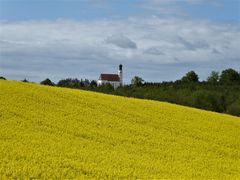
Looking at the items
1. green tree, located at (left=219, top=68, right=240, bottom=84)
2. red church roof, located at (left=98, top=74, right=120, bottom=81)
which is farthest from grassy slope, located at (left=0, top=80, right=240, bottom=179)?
red church roof, located at (left=98, top=74, right=120, bottom=81)

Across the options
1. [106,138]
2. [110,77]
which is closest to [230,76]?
[110,77]

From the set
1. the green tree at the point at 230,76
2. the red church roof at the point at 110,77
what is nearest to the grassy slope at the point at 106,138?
the green tree at the point at 230,76

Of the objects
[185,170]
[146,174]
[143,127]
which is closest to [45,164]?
[146,174]

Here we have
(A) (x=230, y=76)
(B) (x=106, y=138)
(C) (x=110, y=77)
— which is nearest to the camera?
(B) (x=106, y=138)

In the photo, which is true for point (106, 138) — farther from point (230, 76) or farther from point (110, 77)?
point (110, 77)

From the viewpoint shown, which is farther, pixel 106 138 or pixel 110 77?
pixel 110 77

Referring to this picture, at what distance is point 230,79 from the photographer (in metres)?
83.9

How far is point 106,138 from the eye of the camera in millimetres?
17406

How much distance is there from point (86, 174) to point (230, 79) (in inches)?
2906

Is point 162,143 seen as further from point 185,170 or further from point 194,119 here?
point 194,119

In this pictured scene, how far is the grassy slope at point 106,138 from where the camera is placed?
12.7 metres

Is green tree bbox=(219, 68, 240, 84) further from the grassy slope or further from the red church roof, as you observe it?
the grassy slope

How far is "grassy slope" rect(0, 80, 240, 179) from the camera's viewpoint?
12.7 metres

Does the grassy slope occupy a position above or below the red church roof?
below
